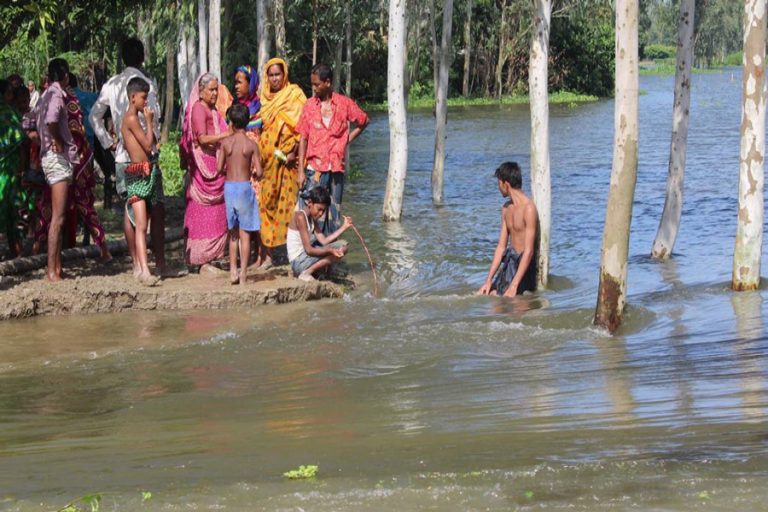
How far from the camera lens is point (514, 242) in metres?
10.1

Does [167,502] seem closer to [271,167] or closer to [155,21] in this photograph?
[271,167]

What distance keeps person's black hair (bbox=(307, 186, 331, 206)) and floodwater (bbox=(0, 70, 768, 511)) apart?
92 cm

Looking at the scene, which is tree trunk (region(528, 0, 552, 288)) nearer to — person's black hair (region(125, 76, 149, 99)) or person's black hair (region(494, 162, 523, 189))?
person's black hair (region(494, 162, 523, 189))

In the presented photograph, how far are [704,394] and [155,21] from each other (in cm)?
2140

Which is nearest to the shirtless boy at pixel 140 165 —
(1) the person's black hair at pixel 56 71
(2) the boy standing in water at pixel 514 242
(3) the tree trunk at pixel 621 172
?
(1) the person's black hair at pixel 56 71

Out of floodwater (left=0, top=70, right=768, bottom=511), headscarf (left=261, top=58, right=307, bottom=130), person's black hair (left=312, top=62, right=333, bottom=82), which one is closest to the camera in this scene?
floodwater (left=0, top=70, right=768, bottom=511)

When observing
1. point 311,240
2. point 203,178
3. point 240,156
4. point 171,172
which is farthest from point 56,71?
point 171,172

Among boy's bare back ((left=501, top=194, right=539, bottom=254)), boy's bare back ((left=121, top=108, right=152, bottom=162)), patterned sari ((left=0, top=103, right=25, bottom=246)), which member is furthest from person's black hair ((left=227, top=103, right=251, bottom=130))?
→ boy's bare back ((left=501, top=194, right=539, bottom=254))

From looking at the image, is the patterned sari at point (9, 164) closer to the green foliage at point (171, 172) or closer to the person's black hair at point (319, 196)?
the person's black hair at point (319, 196)

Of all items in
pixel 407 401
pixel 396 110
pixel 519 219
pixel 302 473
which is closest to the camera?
pixel 302 473

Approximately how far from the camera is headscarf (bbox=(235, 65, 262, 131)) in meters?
10.7

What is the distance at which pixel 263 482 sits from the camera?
5094 mm

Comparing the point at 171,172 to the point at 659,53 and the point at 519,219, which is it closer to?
the point at 519,219

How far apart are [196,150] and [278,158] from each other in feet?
3.82
